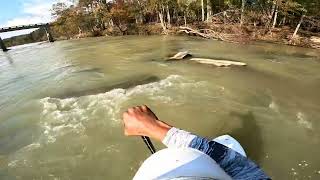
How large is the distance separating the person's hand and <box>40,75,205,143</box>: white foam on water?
255 inches

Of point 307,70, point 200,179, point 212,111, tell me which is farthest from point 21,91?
point 200,179

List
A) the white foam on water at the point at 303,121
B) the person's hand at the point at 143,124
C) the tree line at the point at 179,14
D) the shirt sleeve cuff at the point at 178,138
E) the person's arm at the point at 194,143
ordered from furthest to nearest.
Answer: the tree line at the point at 179,14
the white foam on water at the point at 303,121
the person's hand at the point at 143,124
the shirt sleeve cuff at the point at 178,138
the person's arm at the point at 194,143

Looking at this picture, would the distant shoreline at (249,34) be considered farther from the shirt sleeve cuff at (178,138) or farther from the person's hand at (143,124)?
the shirt sleeve cuff at (178,138)

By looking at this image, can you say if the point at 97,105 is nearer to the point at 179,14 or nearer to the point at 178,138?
the point at 178,138

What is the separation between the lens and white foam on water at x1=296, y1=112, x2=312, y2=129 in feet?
27.6

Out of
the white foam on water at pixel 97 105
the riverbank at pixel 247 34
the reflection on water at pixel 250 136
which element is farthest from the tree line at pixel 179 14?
the reflection on water at pixel 250 136

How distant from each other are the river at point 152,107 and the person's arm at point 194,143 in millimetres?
4454

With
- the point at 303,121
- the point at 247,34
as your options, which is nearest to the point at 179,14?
the point at 247,34

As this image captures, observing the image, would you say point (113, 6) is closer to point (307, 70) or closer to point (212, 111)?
point (307, 70)

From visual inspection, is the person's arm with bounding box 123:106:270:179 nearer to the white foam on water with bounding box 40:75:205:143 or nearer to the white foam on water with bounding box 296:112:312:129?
the white foam on water with bounding box 40:75:205:143

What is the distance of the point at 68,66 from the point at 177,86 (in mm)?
8935

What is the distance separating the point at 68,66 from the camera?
18.5 meters

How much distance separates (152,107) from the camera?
32.5ft

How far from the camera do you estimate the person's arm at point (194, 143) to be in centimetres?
182
